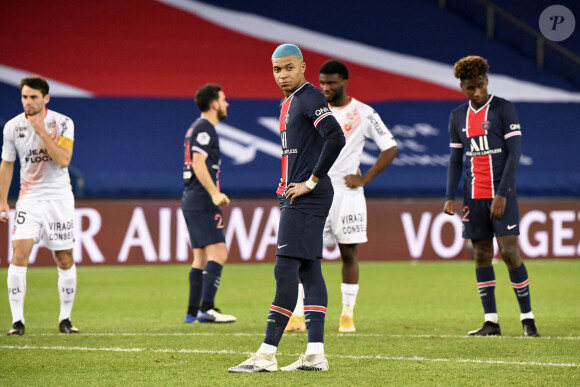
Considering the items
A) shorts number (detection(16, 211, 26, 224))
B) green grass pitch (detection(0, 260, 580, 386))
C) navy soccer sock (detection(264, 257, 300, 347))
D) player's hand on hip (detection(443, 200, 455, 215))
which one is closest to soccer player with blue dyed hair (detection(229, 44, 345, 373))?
navy soccer sock (detection(264, 257, 300, 347))

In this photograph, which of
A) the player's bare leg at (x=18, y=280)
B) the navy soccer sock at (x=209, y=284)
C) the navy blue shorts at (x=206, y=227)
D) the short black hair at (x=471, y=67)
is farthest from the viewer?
the navy blue shorts at (x=206, y=227)

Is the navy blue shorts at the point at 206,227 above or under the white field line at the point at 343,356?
above

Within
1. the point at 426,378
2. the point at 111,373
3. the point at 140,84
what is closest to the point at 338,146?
the point at 426,378

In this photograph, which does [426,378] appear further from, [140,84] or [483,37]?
[483,37]

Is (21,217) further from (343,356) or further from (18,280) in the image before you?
(343,356)

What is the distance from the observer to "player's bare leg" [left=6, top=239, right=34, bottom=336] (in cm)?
751

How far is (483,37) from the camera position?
2202 cm

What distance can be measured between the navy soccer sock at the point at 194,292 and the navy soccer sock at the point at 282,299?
3264 mm

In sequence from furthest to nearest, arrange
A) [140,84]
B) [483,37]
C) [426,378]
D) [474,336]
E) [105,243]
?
1. [483,37]
2. [140,84]
3. [105,243]
4. [474,336]
5. [426,378]

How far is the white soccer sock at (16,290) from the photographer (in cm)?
752

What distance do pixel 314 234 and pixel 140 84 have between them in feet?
47.7

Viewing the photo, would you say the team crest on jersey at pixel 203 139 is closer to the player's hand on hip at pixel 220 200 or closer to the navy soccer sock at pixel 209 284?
the player's hand on hip at pixel 220 200

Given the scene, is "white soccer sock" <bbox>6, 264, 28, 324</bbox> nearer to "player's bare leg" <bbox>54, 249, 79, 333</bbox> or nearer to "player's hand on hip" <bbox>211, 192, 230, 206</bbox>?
"player's bare leg" <bbox>54, 249, 79, 333</bbox>

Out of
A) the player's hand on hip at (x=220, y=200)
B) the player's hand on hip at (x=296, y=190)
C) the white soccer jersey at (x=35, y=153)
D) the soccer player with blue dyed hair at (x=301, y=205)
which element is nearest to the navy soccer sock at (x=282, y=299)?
the soccer player with blue dyed hair at (x=301, y=205)
